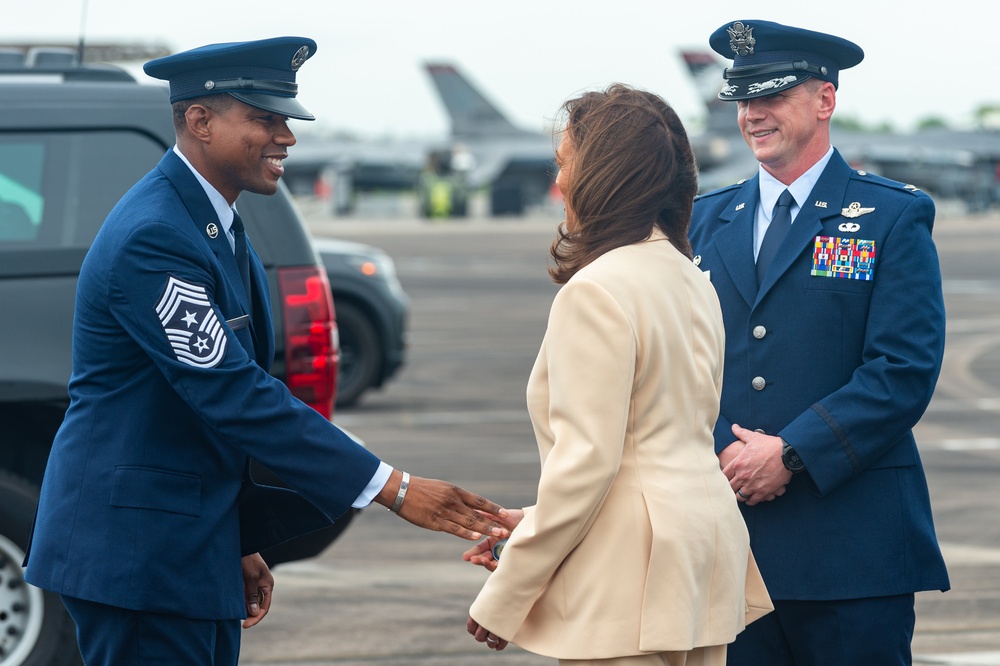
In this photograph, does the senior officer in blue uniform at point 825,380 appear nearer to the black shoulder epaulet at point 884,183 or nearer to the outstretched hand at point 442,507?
the black shoulder epaulet at point 884,183

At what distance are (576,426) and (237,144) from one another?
106cm

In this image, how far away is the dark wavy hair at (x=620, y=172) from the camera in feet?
8.76

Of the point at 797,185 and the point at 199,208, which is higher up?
the point at 797,185

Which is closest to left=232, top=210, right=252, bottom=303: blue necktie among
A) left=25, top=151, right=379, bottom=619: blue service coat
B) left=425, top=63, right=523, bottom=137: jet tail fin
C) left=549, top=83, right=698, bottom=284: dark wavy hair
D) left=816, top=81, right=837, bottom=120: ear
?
left=25, top=151, right=379, bottom=619: blue service coat

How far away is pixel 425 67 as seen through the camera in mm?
71500

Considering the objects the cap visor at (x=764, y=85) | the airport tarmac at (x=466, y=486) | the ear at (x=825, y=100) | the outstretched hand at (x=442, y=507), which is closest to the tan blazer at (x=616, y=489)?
the outstretched hand at (x=442, y=507)

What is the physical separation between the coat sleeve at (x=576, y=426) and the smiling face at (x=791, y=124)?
37.0 inches

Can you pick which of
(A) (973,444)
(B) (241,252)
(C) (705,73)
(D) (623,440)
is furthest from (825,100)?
(C) (705,73)

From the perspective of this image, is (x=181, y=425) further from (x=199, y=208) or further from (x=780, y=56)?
(x=780, y=56)

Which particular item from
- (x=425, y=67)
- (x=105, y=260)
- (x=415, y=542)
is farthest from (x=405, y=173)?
(x=105, y=260)

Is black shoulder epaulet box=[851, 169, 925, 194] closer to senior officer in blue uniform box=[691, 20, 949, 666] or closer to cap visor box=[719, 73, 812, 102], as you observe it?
senior officer in blue uniform box=[691, 20, 949, 666]

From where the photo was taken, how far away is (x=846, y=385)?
317 cm

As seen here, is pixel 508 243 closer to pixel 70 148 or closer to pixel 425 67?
pixel 70 148

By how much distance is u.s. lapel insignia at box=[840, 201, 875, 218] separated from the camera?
3.27 metres
